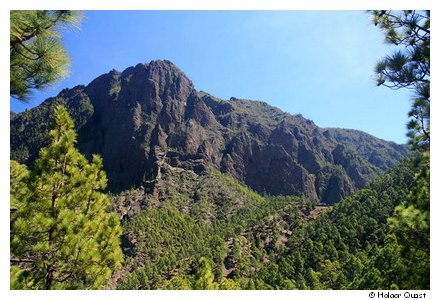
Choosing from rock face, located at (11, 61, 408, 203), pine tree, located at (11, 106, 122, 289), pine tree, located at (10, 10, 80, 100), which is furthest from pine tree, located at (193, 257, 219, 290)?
rock face, located at (11, 61, 408, 203)

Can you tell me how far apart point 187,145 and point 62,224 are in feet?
524

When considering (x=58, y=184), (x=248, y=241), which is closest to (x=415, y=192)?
(x=58, y=184)

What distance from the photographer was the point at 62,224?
752 cm

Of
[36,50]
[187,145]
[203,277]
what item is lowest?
[203,277]

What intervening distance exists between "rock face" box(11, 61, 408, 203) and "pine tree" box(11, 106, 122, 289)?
146601mm

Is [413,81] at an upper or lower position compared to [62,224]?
upper

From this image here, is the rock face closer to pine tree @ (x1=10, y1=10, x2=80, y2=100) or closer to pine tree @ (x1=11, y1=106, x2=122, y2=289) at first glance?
pine tree @ (x1=11, y1=106, x2=122, y2=289)

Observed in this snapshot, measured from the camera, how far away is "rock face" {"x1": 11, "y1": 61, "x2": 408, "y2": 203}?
164875mm

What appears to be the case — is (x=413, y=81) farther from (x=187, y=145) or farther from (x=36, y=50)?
(x=187, y=145)

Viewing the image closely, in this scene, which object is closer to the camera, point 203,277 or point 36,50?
point 36,50

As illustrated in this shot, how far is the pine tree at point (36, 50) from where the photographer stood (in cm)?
580

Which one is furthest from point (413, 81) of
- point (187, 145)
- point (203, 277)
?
point (187, 145)
